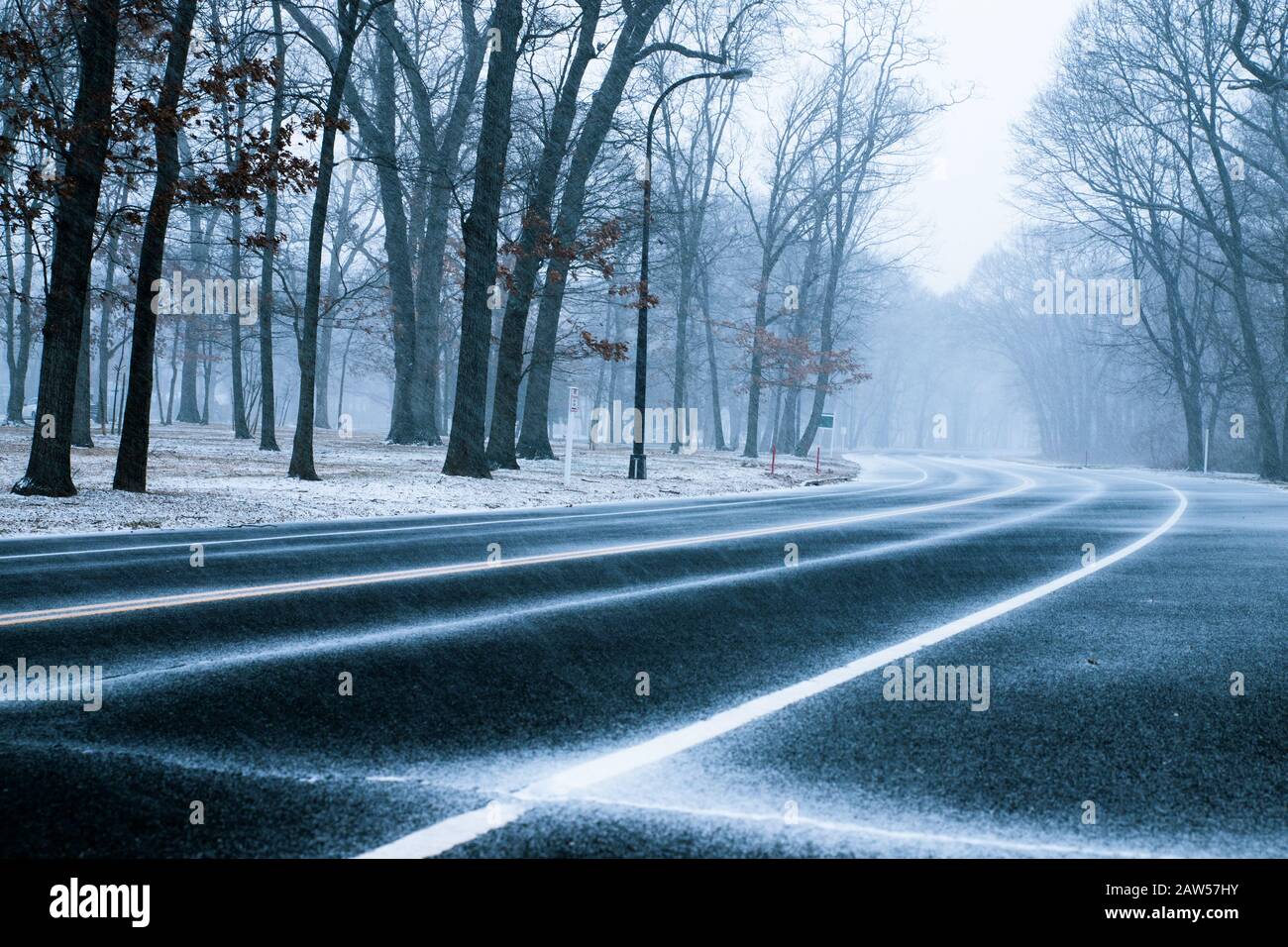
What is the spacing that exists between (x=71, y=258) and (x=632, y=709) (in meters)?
11.9

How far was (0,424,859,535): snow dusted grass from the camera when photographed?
12.5m

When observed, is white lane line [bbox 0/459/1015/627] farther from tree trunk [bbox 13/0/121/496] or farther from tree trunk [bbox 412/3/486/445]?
tree trunk [bbox 412/3/486/445]

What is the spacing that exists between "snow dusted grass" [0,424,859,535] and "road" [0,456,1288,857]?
2910 mm

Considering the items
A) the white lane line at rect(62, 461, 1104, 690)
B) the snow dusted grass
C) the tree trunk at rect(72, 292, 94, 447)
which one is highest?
the tree trunk at rect(72, 292, 94, 447)

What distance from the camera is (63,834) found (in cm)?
285

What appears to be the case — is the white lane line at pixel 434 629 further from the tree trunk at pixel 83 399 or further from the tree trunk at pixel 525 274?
the tree trunk at pixel 83 399

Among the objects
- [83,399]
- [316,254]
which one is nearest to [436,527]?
[316,254]

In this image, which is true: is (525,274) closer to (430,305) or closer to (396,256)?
(396,256)

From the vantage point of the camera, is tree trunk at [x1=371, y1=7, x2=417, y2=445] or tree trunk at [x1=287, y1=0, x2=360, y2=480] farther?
tree trunk at [x1=371, y1=7, x2=417, y2=445]

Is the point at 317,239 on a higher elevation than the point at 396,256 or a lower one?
lower

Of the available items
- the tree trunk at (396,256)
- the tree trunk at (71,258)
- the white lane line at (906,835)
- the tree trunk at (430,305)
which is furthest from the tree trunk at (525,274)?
the white lane line at (906,835)

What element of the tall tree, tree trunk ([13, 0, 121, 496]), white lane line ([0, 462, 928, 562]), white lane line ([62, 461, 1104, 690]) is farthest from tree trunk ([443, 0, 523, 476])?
white lane line ([62, 461, 1104, 690])

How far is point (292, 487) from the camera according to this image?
16391mm
